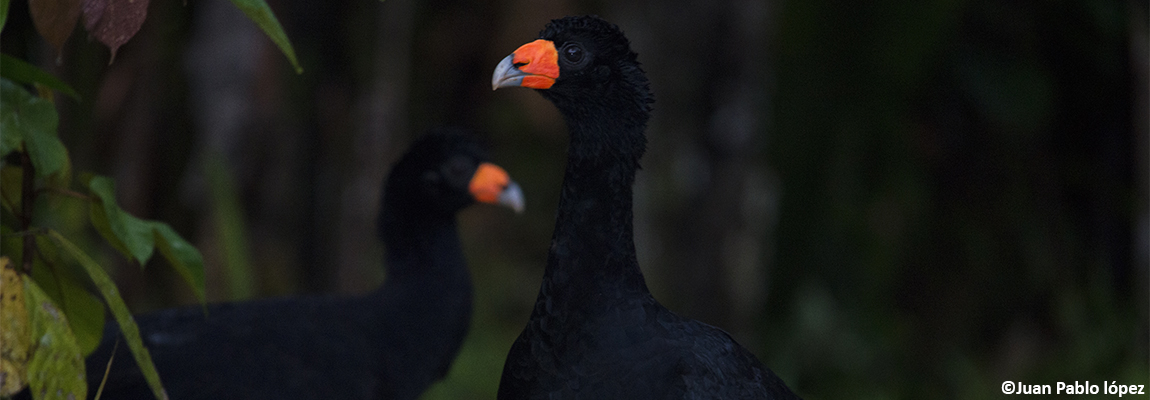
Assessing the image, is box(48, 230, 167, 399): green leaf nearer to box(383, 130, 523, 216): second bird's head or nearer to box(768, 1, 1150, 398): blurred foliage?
box(383, 130, 523, 216): second bird's head

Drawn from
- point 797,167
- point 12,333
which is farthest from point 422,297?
point 797,167

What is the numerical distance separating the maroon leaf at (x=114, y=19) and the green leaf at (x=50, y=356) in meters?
0.38

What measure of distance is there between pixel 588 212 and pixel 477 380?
9.69 feet

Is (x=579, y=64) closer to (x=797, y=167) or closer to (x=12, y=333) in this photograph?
(x=12, y=333)

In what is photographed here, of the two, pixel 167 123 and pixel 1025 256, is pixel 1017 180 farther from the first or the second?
pixel 167 123

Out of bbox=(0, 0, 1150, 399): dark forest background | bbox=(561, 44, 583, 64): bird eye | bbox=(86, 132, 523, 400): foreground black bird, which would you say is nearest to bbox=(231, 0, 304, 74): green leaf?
bbox=(561, 44, 583, 64): bird eye

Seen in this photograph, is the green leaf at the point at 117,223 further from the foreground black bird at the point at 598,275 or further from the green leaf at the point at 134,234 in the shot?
the foreground black bird at the point at 598,275

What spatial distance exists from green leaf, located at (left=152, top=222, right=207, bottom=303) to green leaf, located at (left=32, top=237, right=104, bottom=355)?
156 mm

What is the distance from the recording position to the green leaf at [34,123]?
59.2 inches

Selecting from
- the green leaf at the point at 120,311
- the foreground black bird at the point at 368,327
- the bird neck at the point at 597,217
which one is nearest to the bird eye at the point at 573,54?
the bird neck at the point at 597,217

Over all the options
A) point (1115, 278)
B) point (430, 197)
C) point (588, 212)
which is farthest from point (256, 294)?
point (1115, 278)

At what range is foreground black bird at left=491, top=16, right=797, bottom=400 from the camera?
5.52 feet

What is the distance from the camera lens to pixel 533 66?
176 centimetres

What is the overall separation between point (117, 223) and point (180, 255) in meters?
0.18
